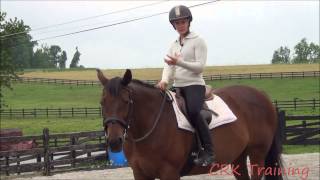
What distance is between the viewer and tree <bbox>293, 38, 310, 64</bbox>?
343 feet

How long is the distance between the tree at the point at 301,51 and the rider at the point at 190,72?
101621 millimetres

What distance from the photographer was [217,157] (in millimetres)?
5668

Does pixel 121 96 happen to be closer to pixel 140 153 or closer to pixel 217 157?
pixel 140 153

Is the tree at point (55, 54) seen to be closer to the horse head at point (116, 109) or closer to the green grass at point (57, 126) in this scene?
the green grass at point (57, 126)

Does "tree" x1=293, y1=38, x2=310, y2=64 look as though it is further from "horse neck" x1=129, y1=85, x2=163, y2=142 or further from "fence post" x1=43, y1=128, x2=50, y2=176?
"horse neck" x1=129, y1=85, x2=163, y2=142

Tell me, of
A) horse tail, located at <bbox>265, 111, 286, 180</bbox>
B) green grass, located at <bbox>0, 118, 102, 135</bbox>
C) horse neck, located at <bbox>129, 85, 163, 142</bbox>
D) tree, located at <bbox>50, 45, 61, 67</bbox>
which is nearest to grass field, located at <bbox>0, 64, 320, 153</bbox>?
green grass, located at <bbox>0, 118, 102, 135</bbox>

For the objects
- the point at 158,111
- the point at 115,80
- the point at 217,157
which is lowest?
the point at 217,157

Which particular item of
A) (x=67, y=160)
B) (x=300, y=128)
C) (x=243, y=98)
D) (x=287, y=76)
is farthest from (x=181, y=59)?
(x=287, y=76)

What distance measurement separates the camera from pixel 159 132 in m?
5.07

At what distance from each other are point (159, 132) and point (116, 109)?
0.66 m

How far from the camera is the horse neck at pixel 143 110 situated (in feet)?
16.4

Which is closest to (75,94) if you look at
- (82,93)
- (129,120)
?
(82,93)

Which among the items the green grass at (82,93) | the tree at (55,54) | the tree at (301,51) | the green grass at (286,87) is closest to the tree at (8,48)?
the green grass at (82,93)

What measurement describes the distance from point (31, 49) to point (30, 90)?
66.1 m
